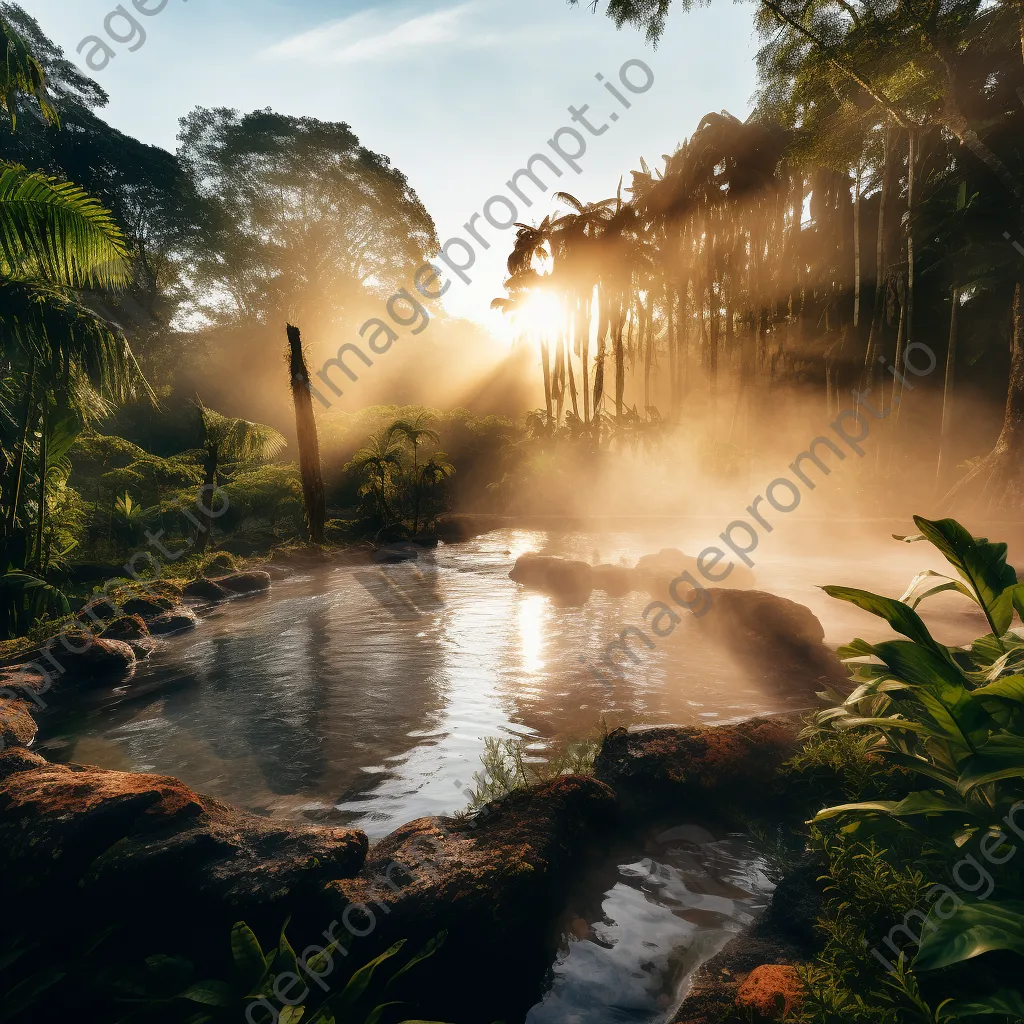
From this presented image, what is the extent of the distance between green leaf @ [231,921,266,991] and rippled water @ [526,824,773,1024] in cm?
119

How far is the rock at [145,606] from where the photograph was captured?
Answer: 10.1 m

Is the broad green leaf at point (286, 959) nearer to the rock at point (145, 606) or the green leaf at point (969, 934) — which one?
the green leaf at point (969, 934)

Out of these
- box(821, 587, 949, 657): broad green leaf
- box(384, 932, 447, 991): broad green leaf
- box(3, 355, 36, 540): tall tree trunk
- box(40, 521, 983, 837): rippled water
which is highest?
box(3, 355, 36, 540): tall tree trunk

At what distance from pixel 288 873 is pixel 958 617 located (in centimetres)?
1015

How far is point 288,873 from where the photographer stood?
291 cm

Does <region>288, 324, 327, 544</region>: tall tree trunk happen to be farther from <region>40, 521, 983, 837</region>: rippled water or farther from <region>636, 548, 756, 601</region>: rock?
<region>636, 548, 756, 601</region>: rock

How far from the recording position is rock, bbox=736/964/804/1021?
211 cm

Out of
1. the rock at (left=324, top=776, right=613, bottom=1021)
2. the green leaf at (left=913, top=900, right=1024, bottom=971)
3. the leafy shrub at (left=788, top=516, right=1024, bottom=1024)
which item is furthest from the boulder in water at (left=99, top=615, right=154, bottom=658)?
the green leaf at (left=913, top=900, right=1024, bottom=971)

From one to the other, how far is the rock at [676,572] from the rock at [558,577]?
3.82 feet

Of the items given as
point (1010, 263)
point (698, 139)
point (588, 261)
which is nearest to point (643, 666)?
point (1010, 263)

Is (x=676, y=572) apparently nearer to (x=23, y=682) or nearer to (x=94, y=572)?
(x=23, y=682)

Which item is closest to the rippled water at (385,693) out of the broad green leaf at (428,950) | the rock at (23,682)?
the rock at (23,682)

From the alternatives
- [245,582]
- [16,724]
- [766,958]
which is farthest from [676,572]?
[16,724]

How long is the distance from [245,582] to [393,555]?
470cm
